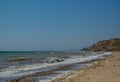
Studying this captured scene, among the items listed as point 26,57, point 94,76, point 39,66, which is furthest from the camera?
point 26,57

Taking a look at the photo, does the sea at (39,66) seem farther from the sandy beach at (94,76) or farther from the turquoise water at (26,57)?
the sandy beach at (94,76)

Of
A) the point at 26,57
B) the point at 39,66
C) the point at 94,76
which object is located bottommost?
the point at 94,76

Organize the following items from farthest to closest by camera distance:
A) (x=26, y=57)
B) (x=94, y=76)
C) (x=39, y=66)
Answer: (x=26, y=57) < (x=39, y=66) < (x=94, y=76)

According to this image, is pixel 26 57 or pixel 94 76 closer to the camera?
pixel 94 76

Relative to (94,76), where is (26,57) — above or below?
above

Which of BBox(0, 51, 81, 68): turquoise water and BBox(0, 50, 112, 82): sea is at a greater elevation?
BBox(0, 51, 81, 68): turquoise water

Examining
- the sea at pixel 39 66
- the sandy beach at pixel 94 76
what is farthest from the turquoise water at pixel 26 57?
the sandy beach at pixel 94 76

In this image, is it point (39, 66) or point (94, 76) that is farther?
point (39, 66)

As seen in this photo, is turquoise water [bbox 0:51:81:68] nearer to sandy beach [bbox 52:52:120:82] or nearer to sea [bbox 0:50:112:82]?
sea [bbox 0:50:112:82]

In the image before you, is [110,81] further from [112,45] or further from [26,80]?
[112,45]

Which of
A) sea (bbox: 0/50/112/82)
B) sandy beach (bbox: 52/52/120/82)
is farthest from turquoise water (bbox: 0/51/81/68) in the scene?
sandy beach (bbox: 52/52/120/82)

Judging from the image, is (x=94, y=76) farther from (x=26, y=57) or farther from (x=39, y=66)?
(x=26, y=57)

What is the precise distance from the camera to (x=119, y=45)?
610 feet

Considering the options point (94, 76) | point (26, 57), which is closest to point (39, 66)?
point (94, 76)
